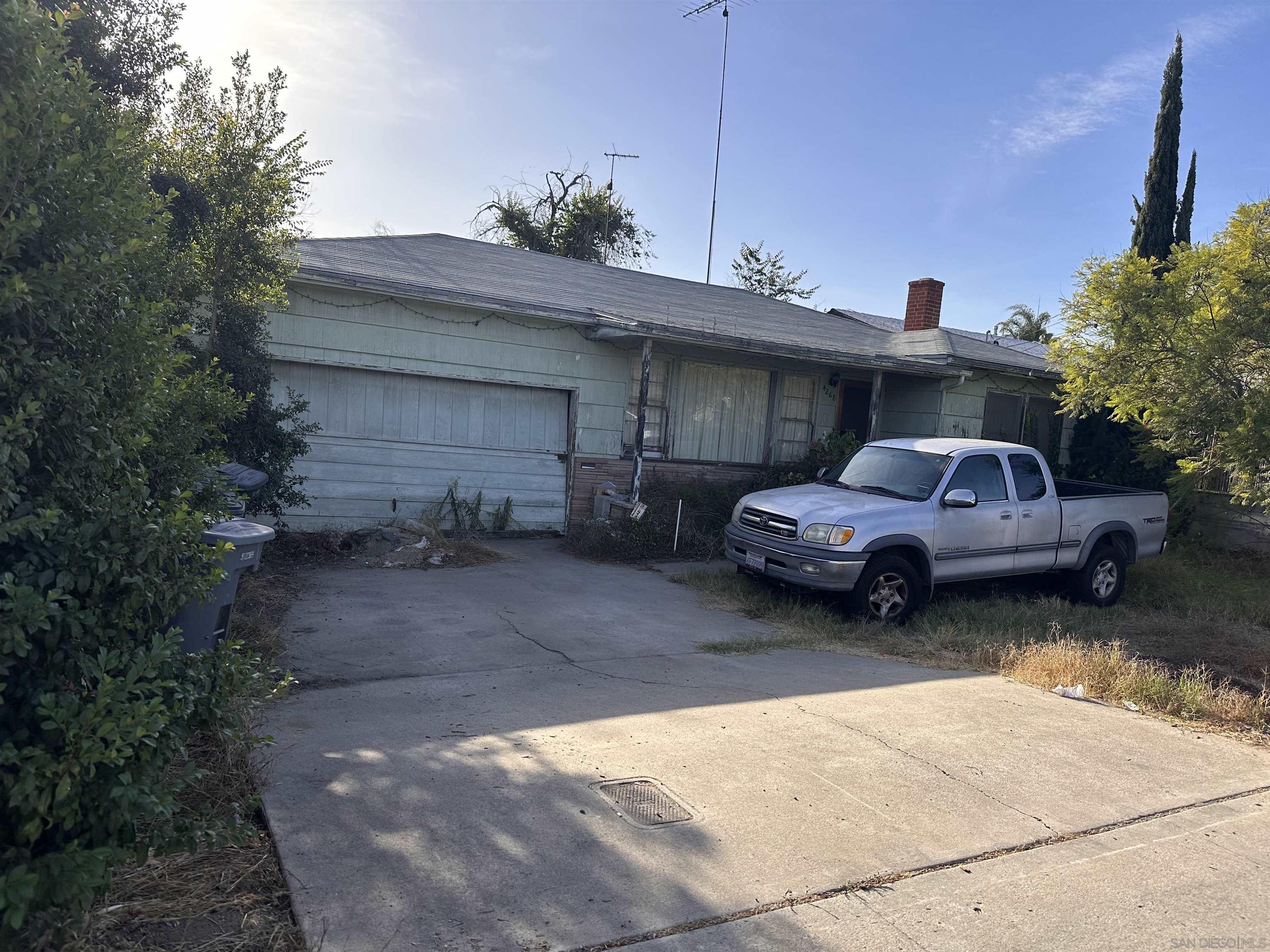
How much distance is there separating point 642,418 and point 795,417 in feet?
13.0

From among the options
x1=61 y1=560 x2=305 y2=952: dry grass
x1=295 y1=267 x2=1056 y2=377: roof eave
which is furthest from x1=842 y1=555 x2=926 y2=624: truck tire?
x1=61 y1=560 x2=305 y2=952: dry grass

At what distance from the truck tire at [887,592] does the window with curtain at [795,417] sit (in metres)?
6.40

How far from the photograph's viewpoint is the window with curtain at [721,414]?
1384cm

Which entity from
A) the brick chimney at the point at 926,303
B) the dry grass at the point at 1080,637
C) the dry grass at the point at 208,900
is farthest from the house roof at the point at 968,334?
the dry grass at the point at 208,900

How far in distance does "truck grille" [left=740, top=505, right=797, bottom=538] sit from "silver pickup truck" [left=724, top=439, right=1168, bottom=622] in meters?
0.01

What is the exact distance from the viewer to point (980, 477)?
30.2 feet

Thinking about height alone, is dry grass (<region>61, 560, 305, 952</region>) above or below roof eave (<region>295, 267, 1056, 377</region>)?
below

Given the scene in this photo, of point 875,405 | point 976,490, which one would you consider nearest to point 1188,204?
point 875,405

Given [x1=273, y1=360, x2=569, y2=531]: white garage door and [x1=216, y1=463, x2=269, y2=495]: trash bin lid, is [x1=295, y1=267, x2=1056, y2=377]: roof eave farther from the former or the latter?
[x1=216, y1=463, x2=269, y2=495]: trash bin lid

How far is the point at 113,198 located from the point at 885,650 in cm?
658

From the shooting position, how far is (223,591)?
5113 millimetres

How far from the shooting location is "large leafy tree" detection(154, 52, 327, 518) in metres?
8.58

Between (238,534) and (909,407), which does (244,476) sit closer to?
(238,534)

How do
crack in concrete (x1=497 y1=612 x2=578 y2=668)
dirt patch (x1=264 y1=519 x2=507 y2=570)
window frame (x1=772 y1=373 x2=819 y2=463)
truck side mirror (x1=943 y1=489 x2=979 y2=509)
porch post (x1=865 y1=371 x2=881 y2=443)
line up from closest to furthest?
crack in concrete (x1=497 y1=612 x2=578 y2=668) < truck side mirror (x1=943 y1=489 x2=979 y2=509) < dirt patch (x1=264 y1=519 x2=507 y2=570) < porch post (x1=865 y1=371 x2=881 y2=443) < window frame (x1=772 y1=373 x2=819 y2=463)
